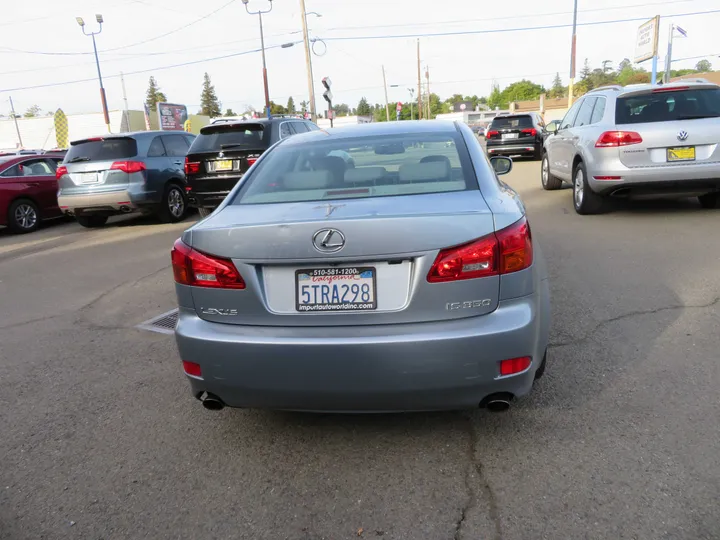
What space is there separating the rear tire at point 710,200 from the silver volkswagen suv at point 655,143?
20 millimetres

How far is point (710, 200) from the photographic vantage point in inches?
346

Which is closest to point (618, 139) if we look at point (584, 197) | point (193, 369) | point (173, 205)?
point (584, 197)

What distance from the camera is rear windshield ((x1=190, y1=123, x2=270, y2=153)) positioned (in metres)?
9.73

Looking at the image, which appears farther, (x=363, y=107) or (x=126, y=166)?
(x=363, y=107)

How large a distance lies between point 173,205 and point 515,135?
44.3 feet

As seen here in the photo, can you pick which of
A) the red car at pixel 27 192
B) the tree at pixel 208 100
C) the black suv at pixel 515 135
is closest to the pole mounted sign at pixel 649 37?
the black suv at pixel 515 135

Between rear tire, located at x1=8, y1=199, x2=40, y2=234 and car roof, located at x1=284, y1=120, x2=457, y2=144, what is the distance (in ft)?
31.0

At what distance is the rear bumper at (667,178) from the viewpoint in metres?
7.64

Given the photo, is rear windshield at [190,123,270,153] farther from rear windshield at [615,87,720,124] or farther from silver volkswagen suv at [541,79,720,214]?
rear windshield at [615,87,720,124]

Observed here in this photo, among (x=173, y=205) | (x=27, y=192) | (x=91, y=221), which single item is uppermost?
(x=27, y=192)

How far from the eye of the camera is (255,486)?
2.72 meters

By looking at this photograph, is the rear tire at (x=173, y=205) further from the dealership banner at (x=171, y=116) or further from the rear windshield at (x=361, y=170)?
the dealership banner at (x=171, y=116)

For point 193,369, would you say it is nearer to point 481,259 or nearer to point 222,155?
point 481,259

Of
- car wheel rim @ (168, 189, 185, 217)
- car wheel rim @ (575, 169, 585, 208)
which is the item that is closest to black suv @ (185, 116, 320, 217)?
car wheel rim @ (168, 189, 185, 217)
